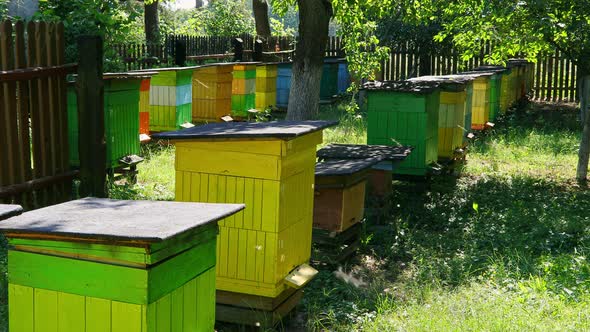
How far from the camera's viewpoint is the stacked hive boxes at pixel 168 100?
11.5 meters

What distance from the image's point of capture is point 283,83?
57.1 ft

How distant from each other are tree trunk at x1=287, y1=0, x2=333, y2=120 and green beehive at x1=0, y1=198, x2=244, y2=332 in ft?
21.2

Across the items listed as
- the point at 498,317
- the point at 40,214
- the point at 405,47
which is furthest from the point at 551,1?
the point at 405,47

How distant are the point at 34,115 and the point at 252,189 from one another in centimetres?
250

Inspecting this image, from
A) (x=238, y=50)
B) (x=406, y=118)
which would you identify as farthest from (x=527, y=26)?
(x=238, y=50)

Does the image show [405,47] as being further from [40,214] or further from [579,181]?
[40,214]

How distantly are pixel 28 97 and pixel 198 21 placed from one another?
27.0 m

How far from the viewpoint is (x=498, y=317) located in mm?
4777

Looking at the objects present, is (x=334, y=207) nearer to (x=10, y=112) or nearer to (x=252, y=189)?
(x=252, y=189)

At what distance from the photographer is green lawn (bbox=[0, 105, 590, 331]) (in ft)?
16.6

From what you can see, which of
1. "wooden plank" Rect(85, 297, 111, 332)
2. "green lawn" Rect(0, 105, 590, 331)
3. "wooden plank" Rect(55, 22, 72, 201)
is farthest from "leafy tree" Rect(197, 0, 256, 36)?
"wooden plank" Rect(85, 297, 111, 332)

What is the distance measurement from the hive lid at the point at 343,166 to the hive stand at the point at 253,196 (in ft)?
4.19

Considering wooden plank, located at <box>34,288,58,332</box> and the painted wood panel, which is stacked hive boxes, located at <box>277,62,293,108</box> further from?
wooden plank, located at <box>34,288,58,332</box>

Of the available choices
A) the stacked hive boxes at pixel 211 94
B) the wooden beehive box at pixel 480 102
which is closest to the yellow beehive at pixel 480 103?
the wooden beehive box at pixel 480 102
